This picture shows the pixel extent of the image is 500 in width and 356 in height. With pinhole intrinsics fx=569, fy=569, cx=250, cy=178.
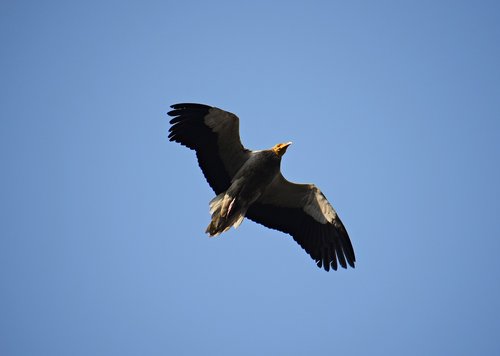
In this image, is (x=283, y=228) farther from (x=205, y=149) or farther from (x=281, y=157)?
(x=205, y=149)

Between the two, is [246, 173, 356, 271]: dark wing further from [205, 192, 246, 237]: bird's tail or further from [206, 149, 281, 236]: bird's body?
[205, 192, 246, 237]: bird's tail

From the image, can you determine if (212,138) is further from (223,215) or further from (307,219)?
(307,219)

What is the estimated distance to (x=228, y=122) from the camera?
37.5 feet

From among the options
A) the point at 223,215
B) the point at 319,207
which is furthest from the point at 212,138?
the point at 319,207

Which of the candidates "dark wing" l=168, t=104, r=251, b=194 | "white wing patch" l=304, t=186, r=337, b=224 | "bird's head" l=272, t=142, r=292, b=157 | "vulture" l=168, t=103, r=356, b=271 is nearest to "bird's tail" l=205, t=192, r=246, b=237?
"vulture" l=168, t=103, r=356, b=271

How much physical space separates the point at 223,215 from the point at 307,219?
203cm

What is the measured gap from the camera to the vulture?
11516 mm

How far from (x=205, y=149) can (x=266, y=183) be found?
4.75ft

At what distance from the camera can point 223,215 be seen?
1148 cm

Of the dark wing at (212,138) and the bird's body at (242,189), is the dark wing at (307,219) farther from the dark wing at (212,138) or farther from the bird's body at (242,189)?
the dark wing at (212,138)

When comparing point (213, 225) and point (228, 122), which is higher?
point (228, 122)

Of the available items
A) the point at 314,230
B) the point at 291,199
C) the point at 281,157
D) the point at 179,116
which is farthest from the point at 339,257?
the point at 179,116

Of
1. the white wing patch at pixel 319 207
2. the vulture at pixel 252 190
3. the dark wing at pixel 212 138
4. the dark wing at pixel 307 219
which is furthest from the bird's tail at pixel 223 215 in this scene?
the white wing patch at pixel 319 207

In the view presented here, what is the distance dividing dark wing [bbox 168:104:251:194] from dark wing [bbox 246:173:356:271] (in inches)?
38.4
